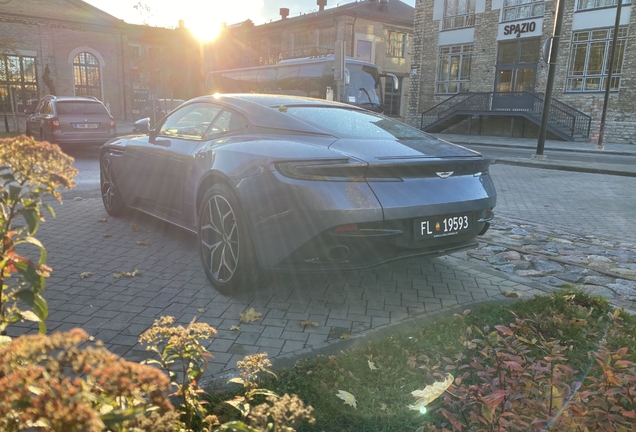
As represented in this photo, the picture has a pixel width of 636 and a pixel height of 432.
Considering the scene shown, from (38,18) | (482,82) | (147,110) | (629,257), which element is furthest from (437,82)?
(629,257)

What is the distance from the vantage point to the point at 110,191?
20.5ft

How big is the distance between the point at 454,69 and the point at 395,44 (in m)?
13.2

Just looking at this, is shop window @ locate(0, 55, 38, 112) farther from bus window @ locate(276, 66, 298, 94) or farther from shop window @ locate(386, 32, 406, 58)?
shop window @ locate(386, 32, 406, 58)

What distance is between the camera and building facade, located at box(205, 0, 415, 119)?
41.8m

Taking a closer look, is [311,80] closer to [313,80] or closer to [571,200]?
[313,80]

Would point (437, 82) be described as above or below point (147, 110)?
above

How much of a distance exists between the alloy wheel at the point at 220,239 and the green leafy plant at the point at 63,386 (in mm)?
2551

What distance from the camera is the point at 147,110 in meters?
30.9

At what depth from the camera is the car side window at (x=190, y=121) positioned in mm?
4734

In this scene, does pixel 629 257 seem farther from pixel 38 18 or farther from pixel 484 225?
pixel 38 18

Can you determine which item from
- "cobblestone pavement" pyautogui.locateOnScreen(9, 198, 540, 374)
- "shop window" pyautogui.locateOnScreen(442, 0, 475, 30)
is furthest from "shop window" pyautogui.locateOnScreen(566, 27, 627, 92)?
"cobblestone pavement" pyautogui.locateOnScreen(9, 198, 540, 374)

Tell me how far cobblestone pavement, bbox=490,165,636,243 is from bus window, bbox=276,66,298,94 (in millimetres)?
11373

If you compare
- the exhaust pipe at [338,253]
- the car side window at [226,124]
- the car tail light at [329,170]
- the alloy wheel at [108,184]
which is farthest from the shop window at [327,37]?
the exhaust pipe at [338,253]

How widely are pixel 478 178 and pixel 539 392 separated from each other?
7.07 ft
